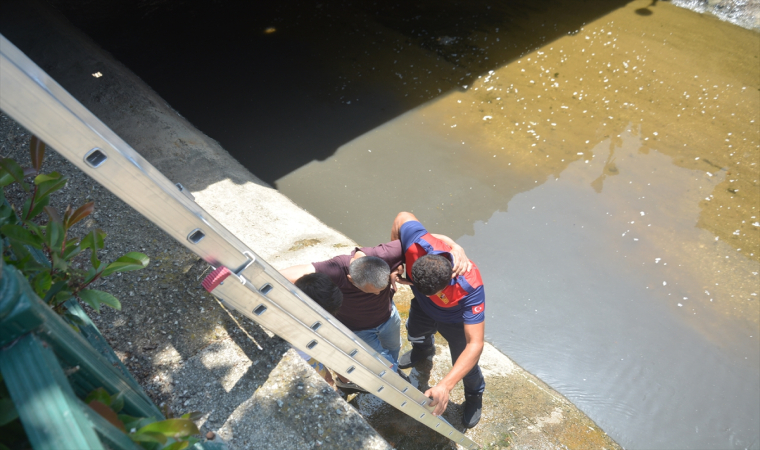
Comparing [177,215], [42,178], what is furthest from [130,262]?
[177,215]

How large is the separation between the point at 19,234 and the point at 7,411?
619 mm

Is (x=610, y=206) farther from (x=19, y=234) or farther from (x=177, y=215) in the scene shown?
(x=19, y=234)

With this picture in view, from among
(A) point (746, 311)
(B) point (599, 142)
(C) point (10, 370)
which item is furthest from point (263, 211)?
(A) point (746, 311)

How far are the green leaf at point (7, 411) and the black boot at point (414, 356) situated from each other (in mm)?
3215

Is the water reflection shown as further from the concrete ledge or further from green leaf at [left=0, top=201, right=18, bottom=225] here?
green leaf at [left=0, top=201, right=18, bottom=225]

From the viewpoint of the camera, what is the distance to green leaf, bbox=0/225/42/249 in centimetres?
135

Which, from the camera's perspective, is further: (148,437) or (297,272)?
(297,272)

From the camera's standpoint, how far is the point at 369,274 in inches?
111

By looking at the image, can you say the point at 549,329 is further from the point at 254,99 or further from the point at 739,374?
the point at 254,99

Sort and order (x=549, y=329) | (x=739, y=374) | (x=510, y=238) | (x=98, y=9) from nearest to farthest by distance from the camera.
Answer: (x=739, y=374) → (x=549, y=329) → (x=510, y=238) → (x=98, y=9)

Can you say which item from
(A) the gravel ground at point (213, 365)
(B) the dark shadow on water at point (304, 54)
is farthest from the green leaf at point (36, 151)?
(B) the dark shadow on water at point (304, 54)

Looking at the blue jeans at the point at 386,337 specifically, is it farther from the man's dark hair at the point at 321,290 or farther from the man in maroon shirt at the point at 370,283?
the man's dark hair at the point at 321,290

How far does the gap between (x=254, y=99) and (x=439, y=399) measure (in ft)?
16.3

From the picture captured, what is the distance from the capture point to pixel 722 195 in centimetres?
525
